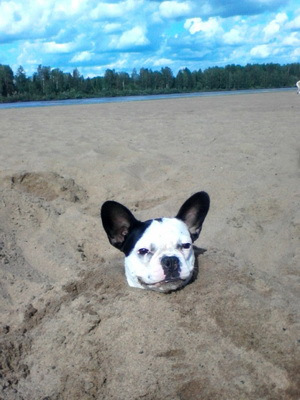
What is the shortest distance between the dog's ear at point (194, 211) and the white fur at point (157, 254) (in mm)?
311

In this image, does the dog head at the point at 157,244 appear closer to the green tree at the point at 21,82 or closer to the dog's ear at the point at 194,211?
the dog's ear at the point at 194,211

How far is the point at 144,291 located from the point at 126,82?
4712 cm

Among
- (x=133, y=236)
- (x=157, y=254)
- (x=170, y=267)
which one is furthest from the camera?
(x=133, y=236)

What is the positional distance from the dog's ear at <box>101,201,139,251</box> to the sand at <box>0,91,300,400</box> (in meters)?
0.32

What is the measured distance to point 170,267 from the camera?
3.85 meters

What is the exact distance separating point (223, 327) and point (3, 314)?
1863 millimetres

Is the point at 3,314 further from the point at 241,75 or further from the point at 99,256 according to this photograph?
the point at 241,75

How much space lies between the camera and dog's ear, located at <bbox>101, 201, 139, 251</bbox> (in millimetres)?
4289

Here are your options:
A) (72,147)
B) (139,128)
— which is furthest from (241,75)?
(72,147)

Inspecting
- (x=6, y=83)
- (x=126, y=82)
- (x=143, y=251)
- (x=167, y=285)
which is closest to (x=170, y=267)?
(x=167, y=285)

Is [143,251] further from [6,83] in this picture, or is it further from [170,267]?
[6,83]

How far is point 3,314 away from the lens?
4.27 metres

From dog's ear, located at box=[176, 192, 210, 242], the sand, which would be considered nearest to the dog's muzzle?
the sand

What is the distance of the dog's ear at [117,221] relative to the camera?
4.29 metres
